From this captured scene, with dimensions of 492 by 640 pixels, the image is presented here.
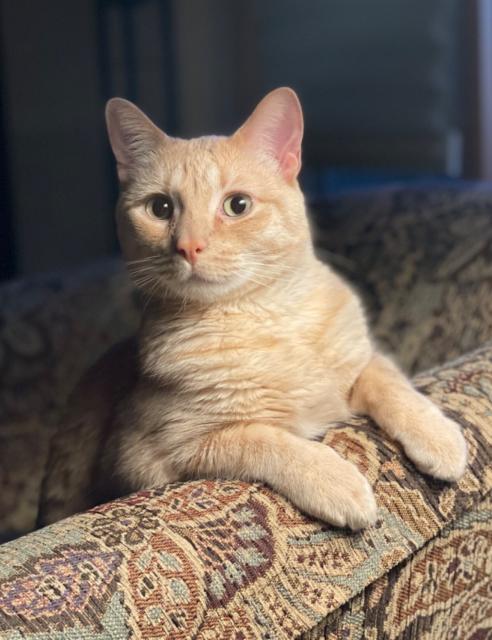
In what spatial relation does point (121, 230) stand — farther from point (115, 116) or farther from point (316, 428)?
point (316, 428)

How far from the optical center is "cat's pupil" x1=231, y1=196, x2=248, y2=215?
1.05 m

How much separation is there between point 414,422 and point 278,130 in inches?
16.4

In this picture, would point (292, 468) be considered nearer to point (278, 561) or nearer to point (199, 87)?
point (278, 561)

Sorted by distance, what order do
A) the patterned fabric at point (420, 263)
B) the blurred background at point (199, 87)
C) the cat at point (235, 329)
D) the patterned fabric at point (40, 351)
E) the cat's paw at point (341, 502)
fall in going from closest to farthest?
the cat's paw at point (341, 502) → the cat at point (235, 329) → the patterned fabric at point (420, 263) → the patterned fabric at point (40, 351) → the blurred background at point (199, 87)

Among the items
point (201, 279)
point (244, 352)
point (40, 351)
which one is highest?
point (201, 279)

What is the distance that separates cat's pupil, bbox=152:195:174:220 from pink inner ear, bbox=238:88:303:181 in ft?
0.44

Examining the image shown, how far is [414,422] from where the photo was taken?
3.30 feet

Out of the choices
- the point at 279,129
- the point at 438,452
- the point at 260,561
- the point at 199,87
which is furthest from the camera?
the point at 199,87

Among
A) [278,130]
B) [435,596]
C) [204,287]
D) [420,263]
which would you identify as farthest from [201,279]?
[420,263]

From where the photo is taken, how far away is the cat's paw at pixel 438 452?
0.97m

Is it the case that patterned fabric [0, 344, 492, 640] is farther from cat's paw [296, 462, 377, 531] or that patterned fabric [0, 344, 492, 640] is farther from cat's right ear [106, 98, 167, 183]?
cat's right ear [106, 98, 167, 183]

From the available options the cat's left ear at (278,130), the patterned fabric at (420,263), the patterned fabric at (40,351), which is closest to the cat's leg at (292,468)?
the cat's left ear at (278,130)

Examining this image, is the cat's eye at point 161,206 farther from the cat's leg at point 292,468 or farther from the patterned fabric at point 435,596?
the patterned fabric at point 435,596

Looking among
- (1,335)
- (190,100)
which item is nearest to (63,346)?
(1,335)
